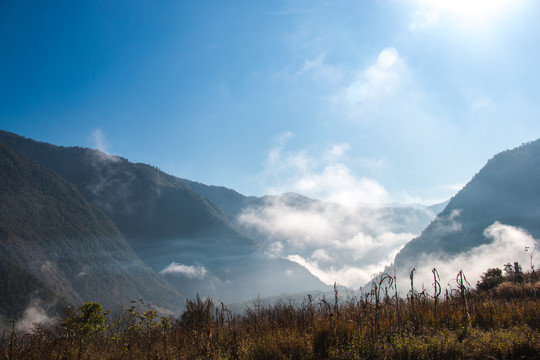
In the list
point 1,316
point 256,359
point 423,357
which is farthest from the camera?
point 1,316

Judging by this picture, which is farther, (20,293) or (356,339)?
(20,293)

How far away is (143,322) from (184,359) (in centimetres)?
486

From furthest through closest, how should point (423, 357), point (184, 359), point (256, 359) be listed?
1. point (184, 359)
2. point (256, 359)
3. point (423, 357)

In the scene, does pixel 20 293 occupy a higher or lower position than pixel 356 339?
lower

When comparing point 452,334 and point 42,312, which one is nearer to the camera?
point 452,334

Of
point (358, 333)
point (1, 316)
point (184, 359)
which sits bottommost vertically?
point (1, 316)

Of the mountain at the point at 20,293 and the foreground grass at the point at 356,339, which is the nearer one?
the foreground grass at the point at 356,339

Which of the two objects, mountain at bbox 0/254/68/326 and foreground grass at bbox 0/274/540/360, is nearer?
foreground grass at bbox 0/274/540/360

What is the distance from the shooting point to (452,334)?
7.31m

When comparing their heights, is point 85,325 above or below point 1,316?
above

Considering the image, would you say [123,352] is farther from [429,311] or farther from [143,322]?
[429,311]

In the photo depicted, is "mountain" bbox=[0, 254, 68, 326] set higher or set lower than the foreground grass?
lower

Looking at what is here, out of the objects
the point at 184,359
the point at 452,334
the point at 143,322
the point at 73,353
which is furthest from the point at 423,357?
the point at 143,322

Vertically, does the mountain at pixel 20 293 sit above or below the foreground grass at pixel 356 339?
below
